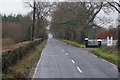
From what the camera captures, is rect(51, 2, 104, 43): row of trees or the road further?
rect(51, 2, 104, 43): row of trees

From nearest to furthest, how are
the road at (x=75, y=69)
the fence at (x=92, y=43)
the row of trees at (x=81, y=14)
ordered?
the road at (x=75, y=69) → the fence at (x=92, y=43) → the row of trees at (x=81, y=14)

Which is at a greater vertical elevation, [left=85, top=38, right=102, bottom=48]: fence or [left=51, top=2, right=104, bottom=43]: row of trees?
[left=51, top=2, right=104, bottom=43]: row of trees

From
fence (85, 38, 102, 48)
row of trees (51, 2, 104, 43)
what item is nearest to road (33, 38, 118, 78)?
fence (85, 38, 102, 48)

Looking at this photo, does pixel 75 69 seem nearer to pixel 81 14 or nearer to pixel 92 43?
pixel 92 43

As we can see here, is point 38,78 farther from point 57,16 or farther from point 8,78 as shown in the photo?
point 57,16

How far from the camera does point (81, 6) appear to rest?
158 ft

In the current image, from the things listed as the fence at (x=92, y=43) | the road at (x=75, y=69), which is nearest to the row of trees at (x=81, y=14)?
the fence at (x=92, y=43)

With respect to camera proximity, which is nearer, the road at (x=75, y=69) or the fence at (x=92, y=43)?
the road at (x=75, y=69)

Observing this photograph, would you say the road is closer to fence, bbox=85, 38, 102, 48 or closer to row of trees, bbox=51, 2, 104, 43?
fence, bbox=85, 38, 102, 48

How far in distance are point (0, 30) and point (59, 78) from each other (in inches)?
179

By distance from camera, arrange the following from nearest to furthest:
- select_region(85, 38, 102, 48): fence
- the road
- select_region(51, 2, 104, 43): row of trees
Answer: the road, select_region(85, 38, 102, 48): fence, select_region(51, 2, 104, 43): row of trees

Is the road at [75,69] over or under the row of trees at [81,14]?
under

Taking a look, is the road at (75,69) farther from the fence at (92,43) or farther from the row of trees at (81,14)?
the row of trees at (81,14)

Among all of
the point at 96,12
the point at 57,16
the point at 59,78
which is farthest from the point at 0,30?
the point at 57,16
